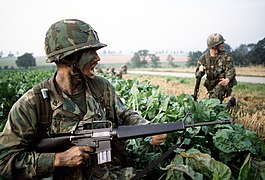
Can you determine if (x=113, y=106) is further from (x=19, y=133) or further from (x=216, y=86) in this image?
(x=216, y=86)

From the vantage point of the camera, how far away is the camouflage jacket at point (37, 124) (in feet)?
7.41

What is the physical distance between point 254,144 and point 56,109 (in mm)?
2039

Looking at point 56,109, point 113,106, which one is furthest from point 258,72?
point 56,109

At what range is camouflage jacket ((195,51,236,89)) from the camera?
6.96 metres

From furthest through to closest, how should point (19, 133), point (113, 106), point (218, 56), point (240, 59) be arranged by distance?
point (240, 59)
point (218, 56)
point (113, 106)
point (19, 133)

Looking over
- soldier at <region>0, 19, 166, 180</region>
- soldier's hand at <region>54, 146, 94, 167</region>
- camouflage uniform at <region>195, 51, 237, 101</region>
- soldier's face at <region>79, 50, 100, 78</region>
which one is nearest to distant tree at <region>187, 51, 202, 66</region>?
camouflage uniform at <region>195, 51, 237, 101</region>

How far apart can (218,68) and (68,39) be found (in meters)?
5.36

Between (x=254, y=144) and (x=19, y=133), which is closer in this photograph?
(x=19, y=133)

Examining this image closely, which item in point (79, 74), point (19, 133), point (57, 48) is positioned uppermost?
point (57, 48)

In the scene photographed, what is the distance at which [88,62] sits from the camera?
2.51 meters

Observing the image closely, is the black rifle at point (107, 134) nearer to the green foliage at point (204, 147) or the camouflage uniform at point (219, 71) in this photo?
the green foliage at point (204, 147)

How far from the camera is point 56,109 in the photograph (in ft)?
7.96

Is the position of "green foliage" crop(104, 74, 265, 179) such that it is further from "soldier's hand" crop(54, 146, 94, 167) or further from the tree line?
the tree line

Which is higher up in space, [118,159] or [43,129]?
[43,129]
